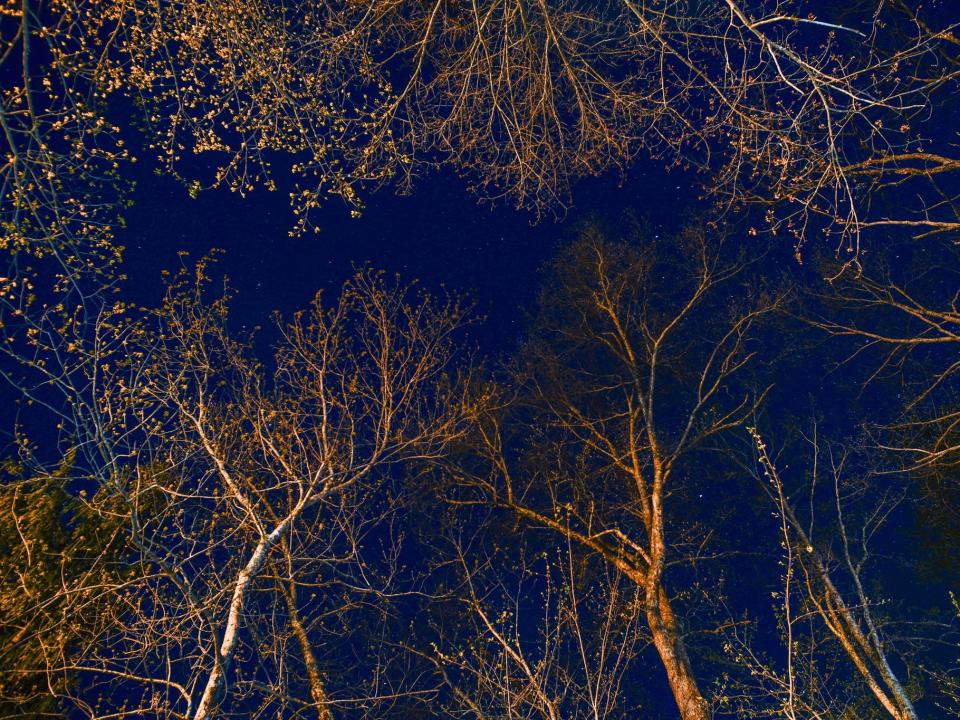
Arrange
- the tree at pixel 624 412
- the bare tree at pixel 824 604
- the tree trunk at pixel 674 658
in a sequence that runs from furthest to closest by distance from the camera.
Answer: the tree at pixel 624 412
the tree trunk at pixel 674 658
the bare tree at pixel 824 604

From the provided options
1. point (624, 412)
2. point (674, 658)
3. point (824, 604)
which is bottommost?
point (824, 604)

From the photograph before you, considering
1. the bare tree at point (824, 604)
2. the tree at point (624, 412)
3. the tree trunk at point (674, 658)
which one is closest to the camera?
the bare tree at point (824, 604)

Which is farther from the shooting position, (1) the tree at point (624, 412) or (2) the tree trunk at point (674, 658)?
(1) the tree at point (624, 412)

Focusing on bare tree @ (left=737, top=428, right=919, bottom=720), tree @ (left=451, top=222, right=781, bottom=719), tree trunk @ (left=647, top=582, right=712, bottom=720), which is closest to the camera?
bare tree @ (left=737, top=428, right=919, bottom=720)

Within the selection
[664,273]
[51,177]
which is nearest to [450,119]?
[51,177]

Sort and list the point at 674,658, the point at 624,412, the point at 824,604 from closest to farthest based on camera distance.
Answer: the point at 674,658 < the point at 824,604 < the point at 624,412

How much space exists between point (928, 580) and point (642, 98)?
1590 cm

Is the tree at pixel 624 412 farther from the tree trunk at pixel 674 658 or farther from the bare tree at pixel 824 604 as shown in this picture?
the bare tree at pixel 824 604

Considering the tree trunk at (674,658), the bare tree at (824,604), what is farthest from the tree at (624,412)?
the bare tree at (824,604)

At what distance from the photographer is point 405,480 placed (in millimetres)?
11625

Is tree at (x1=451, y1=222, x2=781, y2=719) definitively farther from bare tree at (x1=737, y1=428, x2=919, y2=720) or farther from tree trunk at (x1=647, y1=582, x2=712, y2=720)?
bare tree at (x1=737, y1=428, x2=919, y2=720)

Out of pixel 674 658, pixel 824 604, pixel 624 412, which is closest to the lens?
pixel 674 658

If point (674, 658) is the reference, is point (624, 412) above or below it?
above

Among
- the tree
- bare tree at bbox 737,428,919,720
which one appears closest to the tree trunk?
the tree
